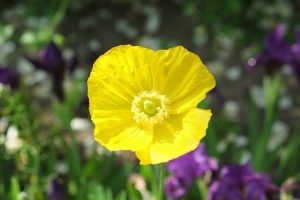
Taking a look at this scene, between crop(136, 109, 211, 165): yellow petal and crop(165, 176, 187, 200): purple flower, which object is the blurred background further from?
crop(136, 109, 211, 165): yellow petal

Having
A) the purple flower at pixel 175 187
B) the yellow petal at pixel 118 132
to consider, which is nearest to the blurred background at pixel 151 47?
the purple flower at pixel 175 187

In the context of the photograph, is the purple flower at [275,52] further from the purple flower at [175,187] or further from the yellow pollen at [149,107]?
the yellow pollen at [149,107]

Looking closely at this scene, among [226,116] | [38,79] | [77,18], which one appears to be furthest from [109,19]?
[226,116]

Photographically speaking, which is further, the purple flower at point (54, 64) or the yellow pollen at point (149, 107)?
the purple flower at point (54, 64)

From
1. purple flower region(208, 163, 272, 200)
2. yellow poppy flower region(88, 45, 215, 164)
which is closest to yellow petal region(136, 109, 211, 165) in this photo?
yellow poppy flower region(88, 45, 215, 164)

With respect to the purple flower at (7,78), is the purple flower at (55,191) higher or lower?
lower

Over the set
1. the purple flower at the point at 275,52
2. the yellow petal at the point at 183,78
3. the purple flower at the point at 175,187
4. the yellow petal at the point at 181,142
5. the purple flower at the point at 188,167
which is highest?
the purple flower at the point at 275,52

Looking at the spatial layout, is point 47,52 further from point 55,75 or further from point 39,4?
point 39,4
